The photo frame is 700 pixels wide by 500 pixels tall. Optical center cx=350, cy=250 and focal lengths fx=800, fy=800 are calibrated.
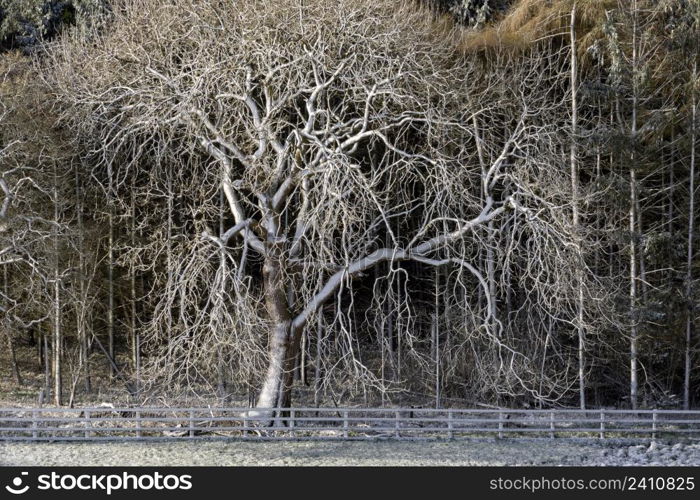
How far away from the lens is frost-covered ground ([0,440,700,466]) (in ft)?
43.7

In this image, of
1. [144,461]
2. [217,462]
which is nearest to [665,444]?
[217,462]

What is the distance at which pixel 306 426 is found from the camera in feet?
54.4

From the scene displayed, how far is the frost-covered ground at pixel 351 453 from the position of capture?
13.3 metres

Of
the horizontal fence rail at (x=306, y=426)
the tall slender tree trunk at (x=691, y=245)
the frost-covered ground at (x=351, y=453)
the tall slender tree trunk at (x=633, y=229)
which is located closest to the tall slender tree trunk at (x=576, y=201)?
the tall slender tree trunk at (x=633, y=229)

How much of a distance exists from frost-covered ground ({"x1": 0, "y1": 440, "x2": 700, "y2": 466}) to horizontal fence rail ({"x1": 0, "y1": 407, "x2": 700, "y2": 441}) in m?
0.31

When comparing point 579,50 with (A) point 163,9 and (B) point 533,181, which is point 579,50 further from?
(A) point 163,9

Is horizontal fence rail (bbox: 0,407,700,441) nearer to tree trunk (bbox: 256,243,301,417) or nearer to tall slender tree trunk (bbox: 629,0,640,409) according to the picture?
tree trunk (bbox: 256,243,301,417)

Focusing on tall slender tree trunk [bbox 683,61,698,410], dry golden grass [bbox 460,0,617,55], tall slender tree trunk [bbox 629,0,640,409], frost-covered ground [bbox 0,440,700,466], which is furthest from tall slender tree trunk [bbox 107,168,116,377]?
tall slender tree trunk [bbox 683,61,698,410]

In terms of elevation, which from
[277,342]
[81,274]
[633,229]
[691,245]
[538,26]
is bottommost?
[277,342]

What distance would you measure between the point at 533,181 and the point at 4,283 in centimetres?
1329

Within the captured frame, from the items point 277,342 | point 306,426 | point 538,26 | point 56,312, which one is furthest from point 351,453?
point 538,26

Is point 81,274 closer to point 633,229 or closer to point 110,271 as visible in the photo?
point 110,271

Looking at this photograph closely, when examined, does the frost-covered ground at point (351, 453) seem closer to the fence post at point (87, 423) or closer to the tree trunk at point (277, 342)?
the fence post at point (87, 423)

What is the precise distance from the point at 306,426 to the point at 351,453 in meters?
2.67
